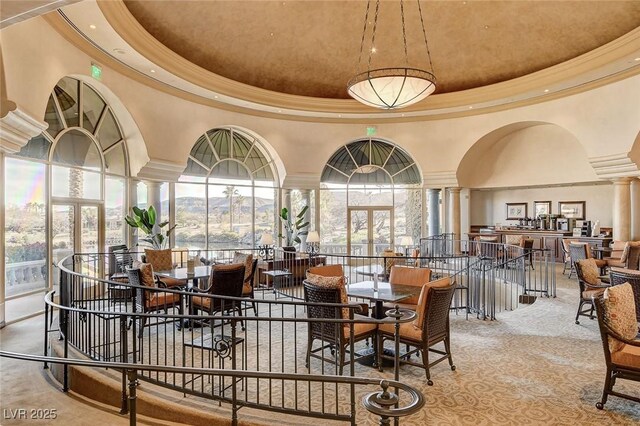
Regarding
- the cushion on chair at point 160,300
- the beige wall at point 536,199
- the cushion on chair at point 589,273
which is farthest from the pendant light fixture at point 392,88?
the beige wall at point 536,199

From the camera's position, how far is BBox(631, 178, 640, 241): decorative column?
1126 cm

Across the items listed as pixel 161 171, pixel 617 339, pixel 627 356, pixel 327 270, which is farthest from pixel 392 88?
pixel 161 171

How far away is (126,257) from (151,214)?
1236mm

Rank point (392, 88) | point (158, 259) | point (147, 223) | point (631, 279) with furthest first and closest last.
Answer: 1. point (147, 223)
2. point (158, 259)
3. point (392, 88)
4. point (631, 279)

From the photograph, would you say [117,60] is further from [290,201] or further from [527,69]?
[527,69]

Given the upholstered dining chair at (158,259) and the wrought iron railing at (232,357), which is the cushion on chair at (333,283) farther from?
the upholstered dining chair at (158,259)

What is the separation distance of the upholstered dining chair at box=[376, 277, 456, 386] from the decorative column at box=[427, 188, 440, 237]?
10739 millimetres

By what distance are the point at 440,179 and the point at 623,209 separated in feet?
17.7

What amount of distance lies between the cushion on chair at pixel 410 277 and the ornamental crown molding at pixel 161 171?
733 cm

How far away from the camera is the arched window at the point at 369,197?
15039 mm

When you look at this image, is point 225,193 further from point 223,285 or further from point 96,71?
point 223,285

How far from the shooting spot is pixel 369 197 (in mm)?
15398

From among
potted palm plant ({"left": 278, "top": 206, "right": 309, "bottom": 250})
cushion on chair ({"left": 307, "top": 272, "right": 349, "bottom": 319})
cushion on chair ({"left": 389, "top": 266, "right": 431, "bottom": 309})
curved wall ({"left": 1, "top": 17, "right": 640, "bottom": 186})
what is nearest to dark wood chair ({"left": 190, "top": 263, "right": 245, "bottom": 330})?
cushion on chair ({"left": 307, "top": 272, "right": 349, "bottom": 319})

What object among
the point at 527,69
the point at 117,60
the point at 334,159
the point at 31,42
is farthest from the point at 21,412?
the point at 527,69
